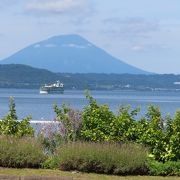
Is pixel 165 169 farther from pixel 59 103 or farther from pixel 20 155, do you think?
pixel 59 103

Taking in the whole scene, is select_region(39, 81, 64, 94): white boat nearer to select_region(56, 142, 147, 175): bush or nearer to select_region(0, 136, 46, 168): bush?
select_region(0, 136, 46, 168): bush

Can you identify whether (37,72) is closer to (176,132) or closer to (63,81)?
(63,81)

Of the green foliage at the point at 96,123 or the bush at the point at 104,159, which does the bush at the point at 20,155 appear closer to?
the bush at the point at 104,159

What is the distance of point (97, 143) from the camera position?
1362 cm

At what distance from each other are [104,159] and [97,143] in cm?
77

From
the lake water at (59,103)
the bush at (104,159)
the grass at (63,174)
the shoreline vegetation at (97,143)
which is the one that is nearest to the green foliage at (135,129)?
the shoreline vegetation at (97,143)

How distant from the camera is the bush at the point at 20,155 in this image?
521 inches

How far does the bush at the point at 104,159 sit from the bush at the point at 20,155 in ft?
1.81

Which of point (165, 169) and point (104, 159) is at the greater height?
point (104, 159)

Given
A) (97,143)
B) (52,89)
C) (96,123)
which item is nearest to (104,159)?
(97,143)

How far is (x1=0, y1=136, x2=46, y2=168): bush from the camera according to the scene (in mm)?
13241

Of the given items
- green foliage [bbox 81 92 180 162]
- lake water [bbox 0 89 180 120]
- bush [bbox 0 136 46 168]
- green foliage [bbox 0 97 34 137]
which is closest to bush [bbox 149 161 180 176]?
green foliage [bbox 81 92 180 162]

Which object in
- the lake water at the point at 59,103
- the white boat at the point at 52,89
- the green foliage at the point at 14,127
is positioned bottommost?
the lake water at the point at 59,103

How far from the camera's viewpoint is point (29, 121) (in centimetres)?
1526
